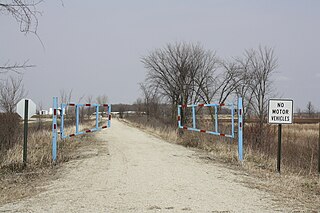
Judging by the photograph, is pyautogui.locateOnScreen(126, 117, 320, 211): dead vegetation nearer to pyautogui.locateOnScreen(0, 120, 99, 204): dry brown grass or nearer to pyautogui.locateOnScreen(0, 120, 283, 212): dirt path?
pyautogui.locateOnScreen(0, 120, 283, 212): dirt path

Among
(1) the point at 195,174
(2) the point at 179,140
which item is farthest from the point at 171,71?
(1) the point at 195,174

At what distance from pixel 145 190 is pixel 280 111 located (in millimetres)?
5005

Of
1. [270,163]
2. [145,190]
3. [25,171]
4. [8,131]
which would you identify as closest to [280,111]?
[270,163]

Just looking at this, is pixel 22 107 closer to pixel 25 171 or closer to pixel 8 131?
pixel 25 171

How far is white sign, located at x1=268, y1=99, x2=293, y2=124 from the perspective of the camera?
986 centimetres

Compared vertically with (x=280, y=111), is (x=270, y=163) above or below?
below

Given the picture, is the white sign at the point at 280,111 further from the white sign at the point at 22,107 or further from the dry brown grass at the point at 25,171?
the white sign at the point at 22,107

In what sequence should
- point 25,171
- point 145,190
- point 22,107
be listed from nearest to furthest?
1. point 145,190
2. point 25,171
3. point 22,107

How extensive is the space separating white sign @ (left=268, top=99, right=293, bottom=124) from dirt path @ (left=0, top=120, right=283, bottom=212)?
77.2 inches

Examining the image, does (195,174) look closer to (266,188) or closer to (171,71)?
(266,188)

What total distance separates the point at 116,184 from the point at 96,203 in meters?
1.41

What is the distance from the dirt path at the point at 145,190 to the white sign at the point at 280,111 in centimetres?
196

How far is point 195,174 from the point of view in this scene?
8.45 m

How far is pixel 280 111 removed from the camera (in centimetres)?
988
